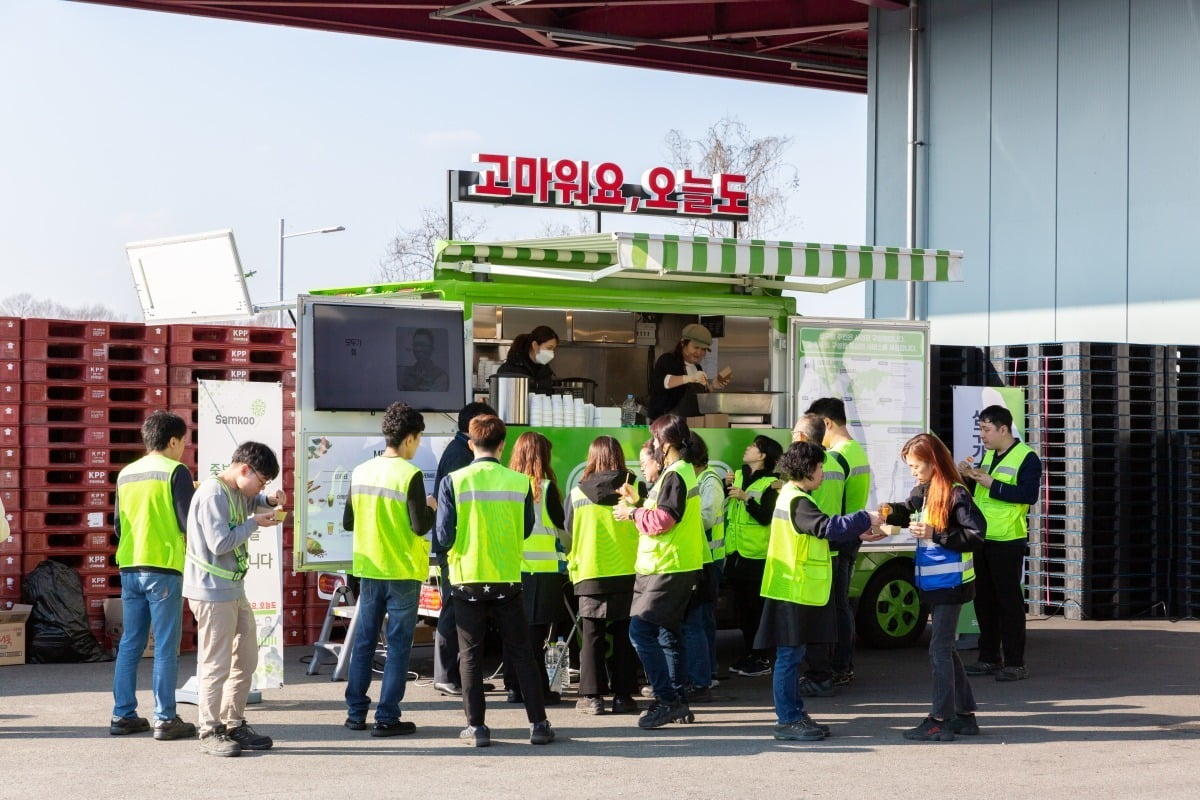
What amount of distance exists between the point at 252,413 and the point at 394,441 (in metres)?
1.57

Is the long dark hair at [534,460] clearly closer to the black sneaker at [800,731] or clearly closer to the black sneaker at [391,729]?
the black sneaker at [391,729]

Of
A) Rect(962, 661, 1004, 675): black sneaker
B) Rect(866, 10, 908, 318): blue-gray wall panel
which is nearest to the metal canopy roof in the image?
Rect(866, 10, 908, 318): blue-gray wall panel

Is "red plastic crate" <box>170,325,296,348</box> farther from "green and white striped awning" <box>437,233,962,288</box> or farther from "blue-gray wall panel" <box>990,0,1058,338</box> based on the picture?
"blue-gray wall panel" <box>990,0,1058,338</box>

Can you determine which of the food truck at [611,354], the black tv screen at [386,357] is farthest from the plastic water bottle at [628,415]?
the black tv screen at [386,357]

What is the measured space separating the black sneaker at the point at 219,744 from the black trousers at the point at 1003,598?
17.3 ft

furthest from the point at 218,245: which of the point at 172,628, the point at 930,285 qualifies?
the point at 930,285

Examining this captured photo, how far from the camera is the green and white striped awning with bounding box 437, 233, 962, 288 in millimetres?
9430

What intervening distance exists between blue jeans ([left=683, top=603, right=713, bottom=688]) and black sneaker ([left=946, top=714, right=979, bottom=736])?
1.73 meters

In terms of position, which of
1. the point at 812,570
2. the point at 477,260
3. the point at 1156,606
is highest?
the point at 477,260

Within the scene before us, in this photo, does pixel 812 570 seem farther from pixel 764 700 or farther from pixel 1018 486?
pixel 1018 486

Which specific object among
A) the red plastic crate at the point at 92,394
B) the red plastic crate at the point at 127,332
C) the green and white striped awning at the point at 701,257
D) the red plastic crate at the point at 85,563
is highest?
the green and white striped awning at the point at 701,257

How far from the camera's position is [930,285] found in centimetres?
1884

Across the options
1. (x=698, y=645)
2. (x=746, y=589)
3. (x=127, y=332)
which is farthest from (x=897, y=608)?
(x=127, y=332)

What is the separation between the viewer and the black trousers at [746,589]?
10.1 metres
